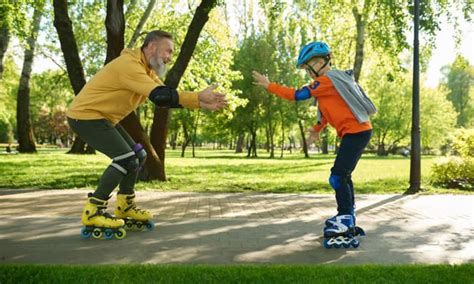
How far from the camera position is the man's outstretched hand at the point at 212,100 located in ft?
13.8

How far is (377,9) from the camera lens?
1143 cm

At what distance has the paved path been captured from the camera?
399cm

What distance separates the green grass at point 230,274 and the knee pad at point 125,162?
1.56 metres

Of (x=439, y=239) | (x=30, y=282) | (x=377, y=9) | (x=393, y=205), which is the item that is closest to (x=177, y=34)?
(x=377, y=9)

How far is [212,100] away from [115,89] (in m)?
1.15

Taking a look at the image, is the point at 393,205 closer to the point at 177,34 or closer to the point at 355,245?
the point at 355,245

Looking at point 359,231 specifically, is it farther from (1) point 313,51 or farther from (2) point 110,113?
(2) point 110,113

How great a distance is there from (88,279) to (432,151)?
7606cm

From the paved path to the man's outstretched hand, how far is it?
1.35 m

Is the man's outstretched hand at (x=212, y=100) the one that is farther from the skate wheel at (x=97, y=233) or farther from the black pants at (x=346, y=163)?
the skate wheel at (x=97, y=233)

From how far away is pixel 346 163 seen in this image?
4.75 m

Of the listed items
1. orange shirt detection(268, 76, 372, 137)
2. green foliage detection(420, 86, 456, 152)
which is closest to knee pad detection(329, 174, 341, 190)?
orange shirt detection(268, 76, 372, 137)

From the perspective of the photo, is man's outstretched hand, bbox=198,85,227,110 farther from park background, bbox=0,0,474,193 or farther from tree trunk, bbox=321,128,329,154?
tree trunk, bbox=321,128,329,154

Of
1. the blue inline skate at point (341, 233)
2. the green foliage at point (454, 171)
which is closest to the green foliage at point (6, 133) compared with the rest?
the green foliage at point (454, 171)
